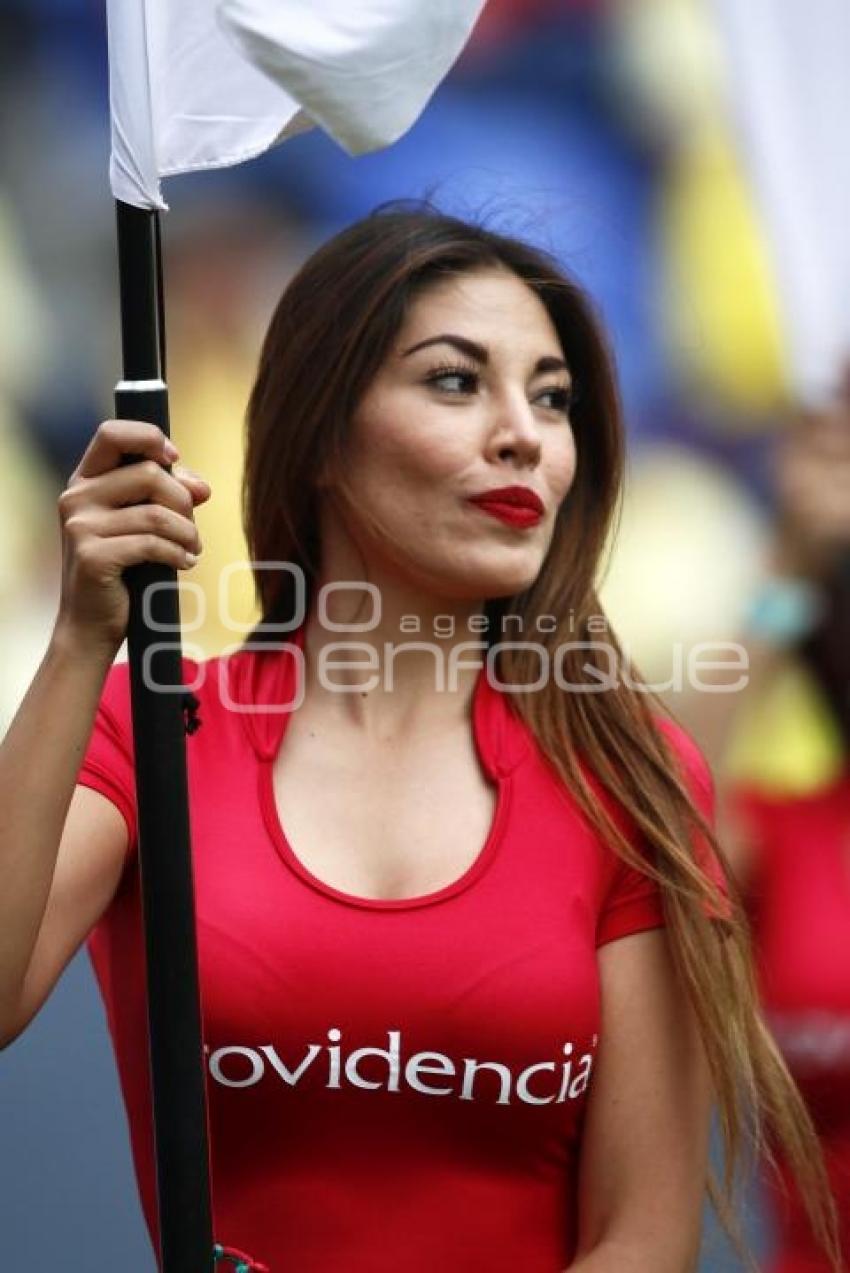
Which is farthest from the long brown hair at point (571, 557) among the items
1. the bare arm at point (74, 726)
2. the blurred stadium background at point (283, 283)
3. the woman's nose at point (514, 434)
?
the blurred stadium background at point (283, 283)

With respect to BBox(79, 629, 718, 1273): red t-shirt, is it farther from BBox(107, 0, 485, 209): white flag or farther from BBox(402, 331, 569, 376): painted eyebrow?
BBox(107, 0, 485, 209): white flag

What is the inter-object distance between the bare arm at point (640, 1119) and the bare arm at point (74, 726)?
1.51 ft

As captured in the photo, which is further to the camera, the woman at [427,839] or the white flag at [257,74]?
the woman at [427,839]

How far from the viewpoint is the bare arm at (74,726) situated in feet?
5.42

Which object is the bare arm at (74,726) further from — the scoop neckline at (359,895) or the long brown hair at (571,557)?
the long brown hair at (571,557)

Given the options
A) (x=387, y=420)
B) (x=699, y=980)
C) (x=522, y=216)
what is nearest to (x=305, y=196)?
(x=522, y=216)

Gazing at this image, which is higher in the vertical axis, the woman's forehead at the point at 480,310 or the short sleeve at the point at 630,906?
the woman's forehead at the point at 480,310

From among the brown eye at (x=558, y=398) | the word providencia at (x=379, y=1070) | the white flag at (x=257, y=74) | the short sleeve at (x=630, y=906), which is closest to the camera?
the white flag at (x=257, y=74)

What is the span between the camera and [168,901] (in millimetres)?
1662

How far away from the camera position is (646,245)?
Result: 3.43 meters

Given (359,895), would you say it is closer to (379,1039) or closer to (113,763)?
(379,1039)

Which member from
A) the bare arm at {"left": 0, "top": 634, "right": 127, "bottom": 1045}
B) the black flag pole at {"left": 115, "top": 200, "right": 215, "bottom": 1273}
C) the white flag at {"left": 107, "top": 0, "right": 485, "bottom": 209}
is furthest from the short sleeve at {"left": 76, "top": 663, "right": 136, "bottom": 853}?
the white flag at {"left": 107, "top": 0, "right": 485, "bottom": 209}

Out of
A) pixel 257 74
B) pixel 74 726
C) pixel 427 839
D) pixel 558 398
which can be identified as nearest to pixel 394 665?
pixel 427 839

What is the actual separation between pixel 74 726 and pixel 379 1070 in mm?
408
